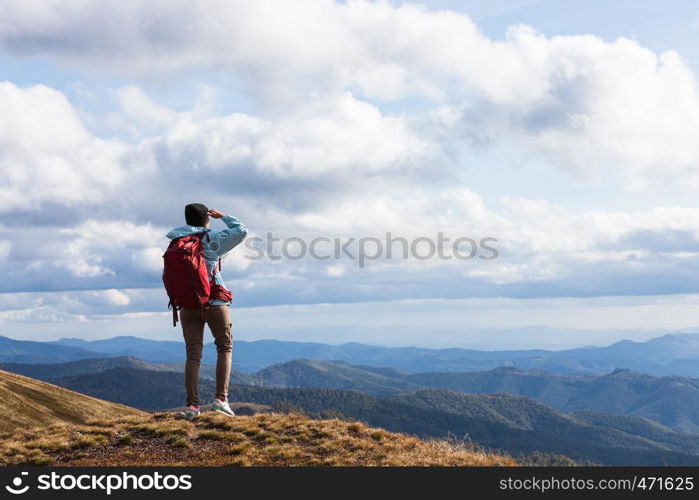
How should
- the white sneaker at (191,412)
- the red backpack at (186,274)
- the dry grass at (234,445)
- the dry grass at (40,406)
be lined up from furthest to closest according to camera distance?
the dry grass at (40,406)
the white sneaker at (191,412)
the red backpack at (186,274)
the dry grass at (234,445)

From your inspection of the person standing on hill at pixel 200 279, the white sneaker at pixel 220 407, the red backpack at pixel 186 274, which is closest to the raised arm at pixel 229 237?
the person standing on hill at pixel 200 279

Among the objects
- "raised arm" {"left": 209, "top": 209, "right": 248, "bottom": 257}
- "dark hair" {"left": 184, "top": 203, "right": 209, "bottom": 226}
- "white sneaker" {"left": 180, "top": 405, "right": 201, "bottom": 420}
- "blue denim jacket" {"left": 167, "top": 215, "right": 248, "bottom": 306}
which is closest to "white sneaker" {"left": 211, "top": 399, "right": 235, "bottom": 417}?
"white sneaker" {"left": 180, "top": 405, "right": 201, "bottom": 420}

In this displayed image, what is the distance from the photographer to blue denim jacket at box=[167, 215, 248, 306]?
1655 centimetres

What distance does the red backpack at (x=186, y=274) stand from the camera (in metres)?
16.1

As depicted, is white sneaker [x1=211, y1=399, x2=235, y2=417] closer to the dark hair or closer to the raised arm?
the raised arm

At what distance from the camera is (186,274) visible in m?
16.1

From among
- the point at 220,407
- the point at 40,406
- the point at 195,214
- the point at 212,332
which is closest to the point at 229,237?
the point at 195,214

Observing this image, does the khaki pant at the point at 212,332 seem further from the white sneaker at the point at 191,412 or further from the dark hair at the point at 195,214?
the dark hair at the point at 195,214

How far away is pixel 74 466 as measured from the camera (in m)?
14.7

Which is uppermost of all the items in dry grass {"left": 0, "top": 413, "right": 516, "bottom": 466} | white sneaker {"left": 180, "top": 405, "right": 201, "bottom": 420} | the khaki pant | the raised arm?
the raised arm

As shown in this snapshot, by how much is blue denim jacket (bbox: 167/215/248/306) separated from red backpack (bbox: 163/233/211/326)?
192 millimetres

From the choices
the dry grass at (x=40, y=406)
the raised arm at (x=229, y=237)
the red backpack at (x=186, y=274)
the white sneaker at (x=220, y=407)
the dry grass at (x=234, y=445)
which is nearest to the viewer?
the dry grass at (x=234, y=445)
